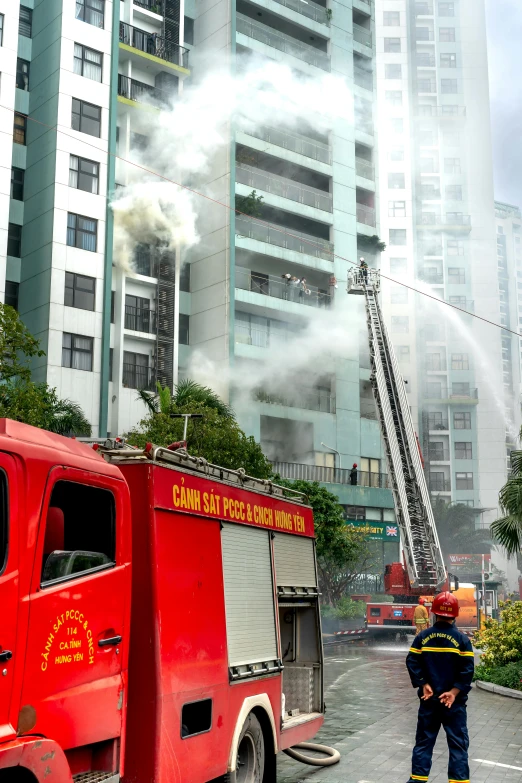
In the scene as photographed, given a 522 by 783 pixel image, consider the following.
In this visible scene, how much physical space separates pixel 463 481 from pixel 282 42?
56465 mm

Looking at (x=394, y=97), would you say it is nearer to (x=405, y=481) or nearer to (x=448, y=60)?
(x=448, y=60)

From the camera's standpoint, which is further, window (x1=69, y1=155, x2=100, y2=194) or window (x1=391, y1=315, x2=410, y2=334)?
window (x1=391, y1=315, x2=410, y2=334)

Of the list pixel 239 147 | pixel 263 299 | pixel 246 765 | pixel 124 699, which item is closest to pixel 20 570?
pixel 124 699

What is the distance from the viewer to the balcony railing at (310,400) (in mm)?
48472

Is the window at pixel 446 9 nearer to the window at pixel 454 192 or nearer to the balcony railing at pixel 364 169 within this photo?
the window at pixel 454 192

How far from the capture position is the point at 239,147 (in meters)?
48.0

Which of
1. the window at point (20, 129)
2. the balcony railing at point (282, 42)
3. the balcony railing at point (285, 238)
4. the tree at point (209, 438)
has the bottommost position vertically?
the tree at point (209, 438)

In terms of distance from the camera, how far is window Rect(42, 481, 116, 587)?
4.88 m

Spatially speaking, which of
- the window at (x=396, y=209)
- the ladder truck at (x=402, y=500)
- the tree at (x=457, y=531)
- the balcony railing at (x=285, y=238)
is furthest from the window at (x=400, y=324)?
the ladder truck at (x=402, y=500)

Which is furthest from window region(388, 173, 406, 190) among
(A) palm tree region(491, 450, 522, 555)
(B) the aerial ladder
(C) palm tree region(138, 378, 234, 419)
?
(A) palm tree region(491, 450, 522, 555)

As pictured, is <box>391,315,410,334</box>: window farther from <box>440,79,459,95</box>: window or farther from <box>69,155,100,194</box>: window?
<box>69,155,100,194</box>: window

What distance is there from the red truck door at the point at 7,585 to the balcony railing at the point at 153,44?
4245 cm

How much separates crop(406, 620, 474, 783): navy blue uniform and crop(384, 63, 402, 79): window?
88717 millimetres

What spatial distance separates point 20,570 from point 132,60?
140 feet
